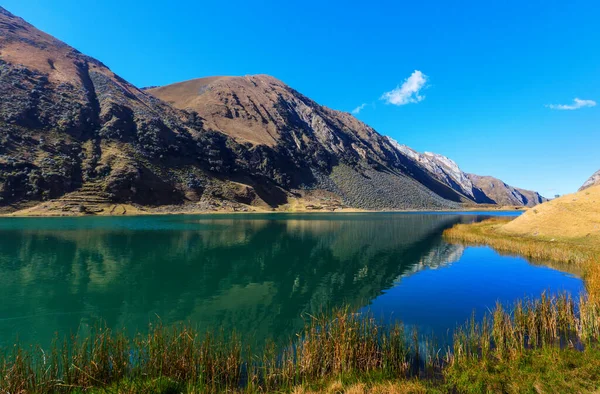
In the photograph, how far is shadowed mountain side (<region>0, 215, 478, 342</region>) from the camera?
725 inches

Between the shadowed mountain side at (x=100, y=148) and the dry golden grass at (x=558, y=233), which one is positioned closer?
the dry golden grass at (x=558, y=233)

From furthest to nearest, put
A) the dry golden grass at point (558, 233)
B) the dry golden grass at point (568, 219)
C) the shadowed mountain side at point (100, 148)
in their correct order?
the shadowed mountain side at point (100, 148) → the dry golden grass at point (568, 219) → the dry golden grass at point (558, 233)

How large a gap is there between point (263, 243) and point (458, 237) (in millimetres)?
36474

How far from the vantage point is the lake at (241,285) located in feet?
58.3

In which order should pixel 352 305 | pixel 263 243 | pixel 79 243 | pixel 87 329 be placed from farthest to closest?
pixel 263 243 → pixel 79 243 → pixel 352 305 → pixel 87 329

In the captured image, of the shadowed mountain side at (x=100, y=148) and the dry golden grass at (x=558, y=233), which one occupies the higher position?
the shadowed mountain side at (x=100, y=148)

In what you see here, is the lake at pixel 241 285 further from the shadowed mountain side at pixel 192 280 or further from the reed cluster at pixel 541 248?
the reed cluster at pixel 541 248

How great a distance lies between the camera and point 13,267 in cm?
2956

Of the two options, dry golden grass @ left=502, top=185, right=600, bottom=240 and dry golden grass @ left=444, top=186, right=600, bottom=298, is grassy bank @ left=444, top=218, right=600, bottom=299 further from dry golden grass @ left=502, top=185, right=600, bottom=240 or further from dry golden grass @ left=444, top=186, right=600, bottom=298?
dry golden grass @ left=502, top=185, right=600, bottom=240

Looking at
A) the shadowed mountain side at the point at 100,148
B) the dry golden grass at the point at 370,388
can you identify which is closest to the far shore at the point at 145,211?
the shadowed mountain side at the point at 100,148

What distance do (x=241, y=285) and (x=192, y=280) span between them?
4.69 meters

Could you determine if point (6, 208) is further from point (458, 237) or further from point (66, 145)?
point (458, 237)

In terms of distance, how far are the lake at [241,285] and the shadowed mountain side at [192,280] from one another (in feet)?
0.28

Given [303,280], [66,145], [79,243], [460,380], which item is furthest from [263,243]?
[66,145]
